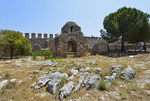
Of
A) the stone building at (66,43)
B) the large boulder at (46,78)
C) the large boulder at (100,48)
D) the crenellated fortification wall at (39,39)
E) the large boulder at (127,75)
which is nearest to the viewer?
the large boulder at (46,78)

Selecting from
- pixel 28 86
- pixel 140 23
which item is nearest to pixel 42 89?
pixel 28 86

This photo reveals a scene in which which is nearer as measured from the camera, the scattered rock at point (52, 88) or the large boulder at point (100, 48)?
the scattered rock at point (52, 88)

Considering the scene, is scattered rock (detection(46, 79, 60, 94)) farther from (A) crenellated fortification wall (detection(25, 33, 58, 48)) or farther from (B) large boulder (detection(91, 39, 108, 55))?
(A) crenellated fortification wall (detection(25, 33, 58, 48))

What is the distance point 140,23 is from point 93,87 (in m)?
16.1

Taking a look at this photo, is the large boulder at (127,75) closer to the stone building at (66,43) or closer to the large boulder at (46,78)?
the large boulder at (46,78)

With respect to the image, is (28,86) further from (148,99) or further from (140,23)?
(140,23)

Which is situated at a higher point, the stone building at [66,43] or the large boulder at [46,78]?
the stone building at [66,43]

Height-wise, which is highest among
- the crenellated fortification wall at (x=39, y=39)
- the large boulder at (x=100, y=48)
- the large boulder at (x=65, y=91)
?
the crenellated fortification wall at (x=39, y=39)

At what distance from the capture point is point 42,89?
3.81m

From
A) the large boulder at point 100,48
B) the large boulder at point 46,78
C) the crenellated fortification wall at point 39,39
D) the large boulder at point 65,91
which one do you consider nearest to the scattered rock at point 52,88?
the large boulder at point 65,91

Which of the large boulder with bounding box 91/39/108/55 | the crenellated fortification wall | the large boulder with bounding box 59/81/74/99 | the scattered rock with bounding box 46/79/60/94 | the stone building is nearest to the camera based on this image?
the large boulder with bounding box 59/81/74/99

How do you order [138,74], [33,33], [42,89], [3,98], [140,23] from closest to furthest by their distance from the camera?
[3,98] → [42,89] → [138,74] → [140,23] → [33,33]

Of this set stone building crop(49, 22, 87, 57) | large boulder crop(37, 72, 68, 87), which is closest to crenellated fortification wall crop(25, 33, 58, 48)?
stone building crop(49, 22, 87, 57)

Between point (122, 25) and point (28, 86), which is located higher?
point (122, 25)
